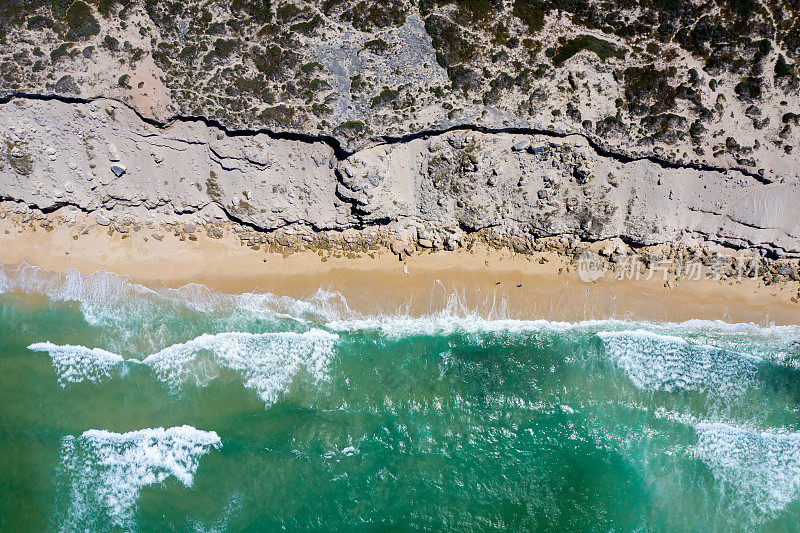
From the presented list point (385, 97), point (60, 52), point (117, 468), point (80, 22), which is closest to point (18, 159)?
point (60, 52)

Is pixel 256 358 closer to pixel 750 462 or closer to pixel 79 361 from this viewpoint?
pixel 79 361

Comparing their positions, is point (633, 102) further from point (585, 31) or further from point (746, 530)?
point (746, 530)

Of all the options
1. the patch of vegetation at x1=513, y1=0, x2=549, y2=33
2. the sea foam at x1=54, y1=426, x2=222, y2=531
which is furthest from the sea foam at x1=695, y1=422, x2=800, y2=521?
the sea foam at x1=54, y1=426, x2=222, y2=531

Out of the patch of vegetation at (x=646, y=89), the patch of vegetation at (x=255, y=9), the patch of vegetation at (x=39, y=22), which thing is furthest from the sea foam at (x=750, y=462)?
the patch of vegetation at (x=39, y=22)

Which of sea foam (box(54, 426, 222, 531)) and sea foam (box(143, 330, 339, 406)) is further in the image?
sea foam (box(143, 330, 339, 406))

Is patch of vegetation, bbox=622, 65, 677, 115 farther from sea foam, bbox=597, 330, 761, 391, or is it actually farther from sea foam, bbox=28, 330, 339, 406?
sea foam, bbox=28, 330, 339, 406

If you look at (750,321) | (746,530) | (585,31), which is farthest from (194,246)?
(746,530)

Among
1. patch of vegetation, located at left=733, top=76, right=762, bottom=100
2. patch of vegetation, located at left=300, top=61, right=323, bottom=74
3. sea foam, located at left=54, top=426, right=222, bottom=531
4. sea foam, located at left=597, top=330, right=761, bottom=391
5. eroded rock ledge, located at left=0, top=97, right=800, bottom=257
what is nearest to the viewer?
patch of vegetation, located at left=300, top=61, right=323, bottom=74
